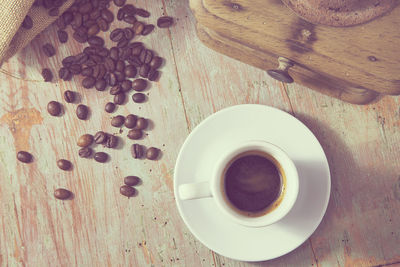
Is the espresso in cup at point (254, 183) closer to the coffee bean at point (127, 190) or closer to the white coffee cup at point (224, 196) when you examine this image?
the white coffee cup at point (224, 196)

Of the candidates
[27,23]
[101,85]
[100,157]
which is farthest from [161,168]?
[27,23]

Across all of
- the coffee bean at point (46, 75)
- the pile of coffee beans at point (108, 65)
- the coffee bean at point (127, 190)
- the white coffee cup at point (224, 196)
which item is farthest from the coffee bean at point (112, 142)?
the white coffee cup at point (224, 196)

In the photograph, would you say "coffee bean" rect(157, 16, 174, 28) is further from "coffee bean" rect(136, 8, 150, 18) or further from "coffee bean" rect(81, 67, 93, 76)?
"coffee bean" rect(81, 67, 93, 76)

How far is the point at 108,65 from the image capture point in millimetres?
1156

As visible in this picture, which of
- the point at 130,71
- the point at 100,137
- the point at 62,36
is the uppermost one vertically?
the point at 62,36

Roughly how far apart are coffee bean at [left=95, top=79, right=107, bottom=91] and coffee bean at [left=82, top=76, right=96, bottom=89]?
11 mm

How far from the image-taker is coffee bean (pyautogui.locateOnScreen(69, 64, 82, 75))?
1158 millimetres

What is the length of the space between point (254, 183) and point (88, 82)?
49 cm

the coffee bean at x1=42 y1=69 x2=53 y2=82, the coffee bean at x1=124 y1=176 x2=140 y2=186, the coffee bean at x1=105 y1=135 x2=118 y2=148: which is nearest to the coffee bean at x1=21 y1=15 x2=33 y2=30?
the coffee bean at x1=42 y1=69 x2=53 y2=82

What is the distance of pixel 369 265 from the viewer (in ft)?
3.70

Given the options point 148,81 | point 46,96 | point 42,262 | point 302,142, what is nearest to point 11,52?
point 46,96

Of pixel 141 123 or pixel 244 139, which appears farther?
pixel 141 123

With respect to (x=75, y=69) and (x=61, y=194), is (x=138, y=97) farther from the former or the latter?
(x=61, y=194)

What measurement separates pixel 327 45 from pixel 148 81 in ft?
1.45
